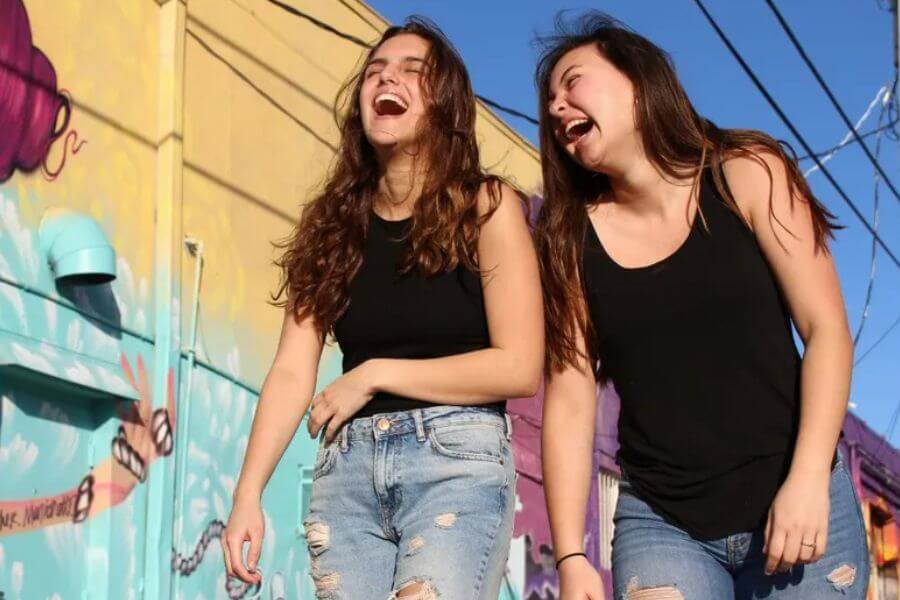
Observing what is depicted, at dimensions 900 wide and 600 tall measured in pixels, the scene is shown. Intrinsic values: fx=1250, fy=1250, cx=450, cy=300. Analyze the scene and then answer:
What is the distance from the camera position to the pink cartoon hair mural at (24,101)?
6.40 meters

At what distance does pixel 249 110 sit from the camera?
27.6ft

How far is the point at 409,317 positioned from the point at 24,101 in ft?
14.1

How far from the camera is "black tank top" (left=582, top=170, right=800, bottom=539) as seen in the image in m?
2.70

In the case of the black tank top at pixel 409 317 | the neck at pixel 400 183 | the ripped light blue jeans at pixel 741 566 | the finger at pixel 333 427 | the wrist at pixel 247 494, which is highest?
the neck at pixel 400 183

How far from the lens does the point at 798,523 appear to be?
2.53 metres

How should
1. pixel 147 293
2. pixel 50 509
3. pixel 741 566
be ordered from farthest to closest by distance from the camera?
pixel 147 293
pixel 50 509
pixel 741 566

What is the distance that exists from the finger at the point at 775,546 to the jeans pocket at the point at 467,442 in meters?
0.62

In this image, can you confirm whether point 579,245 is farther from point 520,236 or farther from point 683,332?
point 683,332

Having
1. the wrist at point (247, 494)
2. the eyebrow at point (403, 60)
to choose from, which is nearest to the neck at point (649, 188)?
the eyebrow at point (403, 60)

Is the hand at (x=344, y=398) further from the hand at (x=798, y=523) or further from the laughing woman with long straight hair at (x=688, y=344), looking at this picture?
the hand at (x=798, y=523)

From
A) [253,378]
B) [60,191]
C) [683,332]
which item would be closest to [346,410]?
[683,332]

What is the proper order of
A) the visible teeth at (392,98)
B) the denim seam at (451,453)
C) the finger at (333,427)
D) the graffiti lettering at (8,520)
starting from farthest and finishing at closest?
the graffiti lettering at (8,520), the visible teeth at (392,98), the finger at (333,427), the denim seam at (451,453)

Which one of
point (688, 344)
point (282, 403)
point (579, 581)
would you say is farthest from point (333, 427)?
point (688, 344)

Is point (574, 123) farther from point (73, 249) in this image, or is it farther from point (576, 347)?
point (73, 249)
